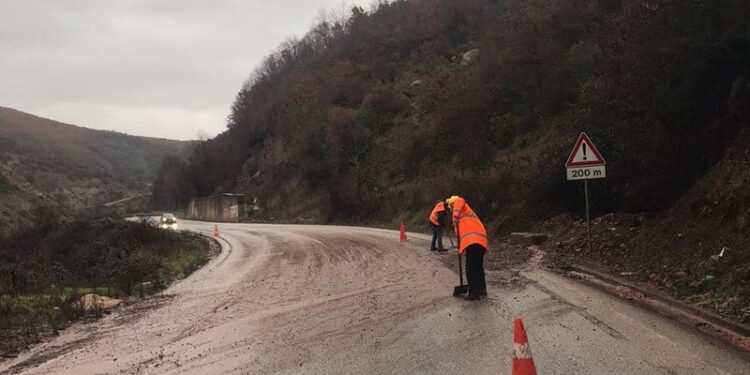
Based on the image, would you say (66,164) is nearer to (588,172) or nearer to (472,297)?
(588,172)

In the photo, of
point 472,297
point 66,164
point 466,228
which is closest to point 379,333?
point 472,297

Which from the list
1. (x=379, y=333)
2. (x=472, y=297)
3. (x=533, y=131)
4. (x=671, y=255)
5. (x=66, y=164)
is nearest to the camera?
(x=379, y=333)

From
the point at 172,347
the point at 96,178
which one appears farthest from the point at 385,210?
the point at 96,178

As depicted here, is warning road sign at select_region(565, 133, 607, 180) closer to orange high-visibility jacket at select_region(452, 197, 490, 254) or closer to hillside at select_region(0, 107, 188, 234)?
orange high-visibility jacket at select_region(452, 197, 490, 254)

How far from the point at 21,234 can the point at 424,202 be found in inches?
770

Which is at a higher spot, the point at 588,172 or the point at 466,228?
the point at 588,172

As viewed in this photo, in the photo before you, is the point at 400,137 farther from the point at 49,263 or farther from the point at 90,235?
the point at 49,263

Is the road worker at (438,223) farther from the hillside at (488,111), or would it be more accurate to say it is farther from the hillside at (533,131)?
the hillside at (488,111)

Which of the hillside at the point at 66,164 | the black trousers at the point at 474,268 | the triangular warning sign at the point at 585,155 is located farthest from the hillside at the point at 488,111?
the hillside at the point at 66,164

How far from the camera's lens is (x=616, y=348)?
6.64 meters

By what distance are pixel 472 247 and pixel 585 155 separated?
531 cm

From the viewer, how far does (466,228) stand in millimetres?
9891

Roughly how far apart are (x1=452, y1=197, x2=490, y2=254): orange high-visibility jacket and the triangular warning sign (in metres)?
4.86

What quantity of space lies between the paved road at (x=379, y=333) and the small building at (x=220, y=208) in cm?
5015
